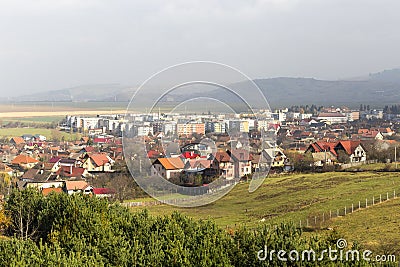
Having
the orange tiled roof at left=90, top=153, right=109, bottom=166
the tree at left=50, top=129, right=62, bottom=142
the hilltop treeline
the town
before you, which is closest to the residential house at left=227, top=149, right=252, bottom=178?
the town

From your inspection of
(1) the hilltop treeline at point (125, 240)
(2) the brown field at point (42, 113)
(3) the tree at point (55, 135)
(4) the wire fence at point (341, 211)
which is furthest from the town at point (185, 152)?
(2) the brown field at point (42, 113)

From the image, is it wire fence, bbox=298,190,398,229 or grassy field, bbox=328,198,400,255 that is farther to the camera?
wire fence, bbox=298,190,398,229

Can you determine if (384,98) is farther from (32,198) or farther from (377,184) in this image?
(32,198)

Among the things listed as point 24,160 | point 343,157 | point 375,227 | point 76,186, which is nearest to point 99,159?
point 24,160

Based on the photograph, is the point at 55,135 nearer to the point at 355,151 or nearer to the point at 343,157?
Result: the point at 343,157

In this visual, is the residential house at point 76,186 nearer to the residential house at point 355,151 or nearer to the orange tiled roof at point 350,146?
the residential house at point 355,151

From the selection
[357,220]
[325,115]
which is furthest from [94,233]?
[325,115]

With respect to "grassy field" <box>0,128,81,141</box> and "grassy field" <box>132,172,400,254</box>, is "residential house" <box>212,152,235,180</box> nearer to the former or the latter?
"grassy field" <box>132,172,400,254</box>
